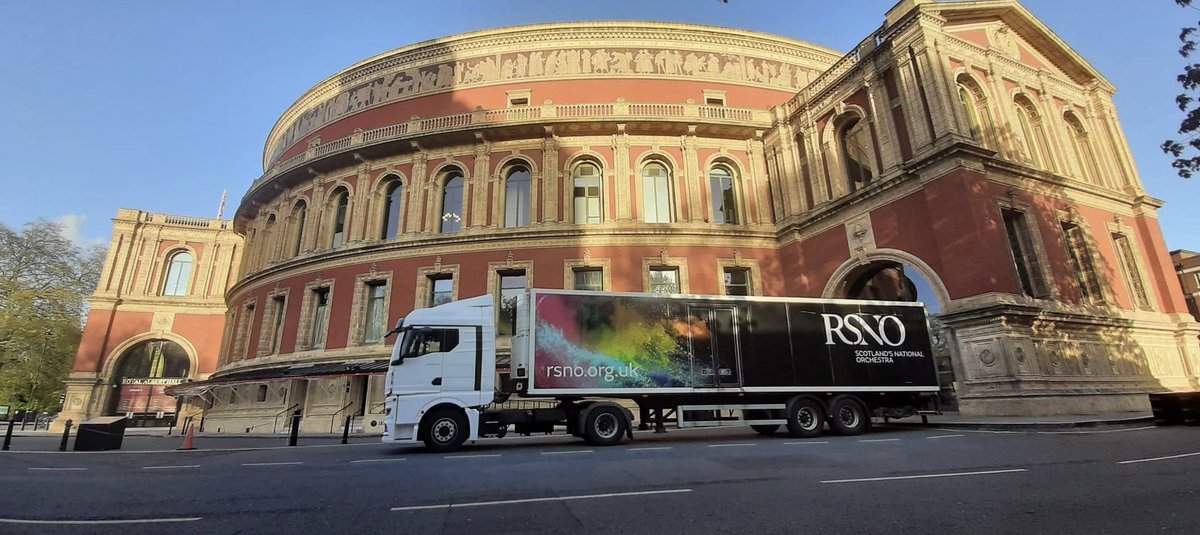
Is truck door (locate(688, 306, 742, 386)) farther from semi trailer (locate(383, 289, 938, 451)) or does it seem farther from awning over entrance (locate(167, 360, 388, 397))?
awning over entrance (locate(167, 360, 388, 397))

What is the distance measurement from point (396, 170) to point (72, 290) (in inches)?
1104

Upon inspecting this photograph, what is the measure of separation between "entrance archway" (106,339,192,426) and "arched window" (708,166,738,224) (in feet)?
119

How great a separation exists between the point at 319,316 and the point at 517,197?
1133cm

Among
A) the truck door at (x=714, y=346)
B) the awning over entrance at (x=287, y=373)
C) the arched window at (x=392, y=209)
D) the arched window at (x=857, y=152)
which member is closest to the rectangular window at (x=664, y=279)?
the arched window at (x=857, y=152)

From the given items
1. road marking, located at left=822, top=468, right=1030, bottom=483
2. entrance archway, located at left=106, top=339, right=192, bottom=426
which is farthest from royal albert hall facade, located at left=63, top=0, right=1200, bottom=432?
road marking, located at left=822, top=468, right=1030, bottom=483

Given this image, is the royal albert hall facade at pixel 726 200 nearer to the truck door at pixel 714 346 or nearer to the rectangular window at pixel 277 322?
the rectangular window at pixel 277 322

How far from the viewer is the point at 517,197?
24.5 m

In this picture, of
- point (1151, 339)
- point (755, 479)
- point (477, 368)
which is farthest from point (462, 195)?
point (1151, 339)

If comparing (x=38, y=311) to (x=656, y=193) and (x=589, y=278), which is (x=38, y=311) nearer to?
(x=589, y=278)

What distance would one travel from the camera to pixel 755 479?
6.68m

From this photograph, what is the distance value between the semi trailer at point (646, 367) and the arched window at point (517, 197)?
1207cm

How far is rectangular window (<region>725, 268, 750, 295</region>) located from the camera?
23172 mm

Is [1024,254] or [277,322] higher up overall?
[1024,254]

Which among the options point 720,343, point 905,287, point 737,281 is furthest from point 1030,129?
point 720,343
